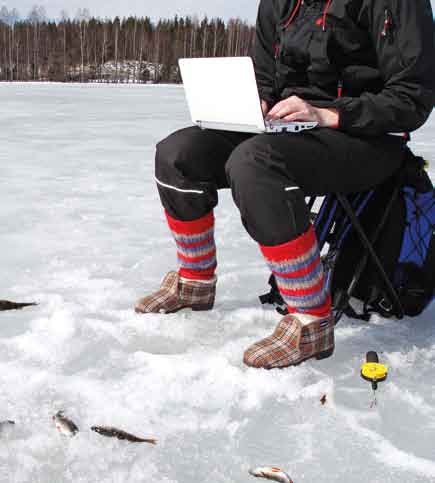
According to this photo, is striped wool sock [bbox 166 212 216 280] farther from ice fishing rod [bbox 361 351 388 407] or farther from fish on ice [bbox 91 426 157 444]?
fish on ice [bbox 91 426 157 444]

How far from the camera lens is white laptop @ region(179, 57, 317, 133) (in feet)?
5.04

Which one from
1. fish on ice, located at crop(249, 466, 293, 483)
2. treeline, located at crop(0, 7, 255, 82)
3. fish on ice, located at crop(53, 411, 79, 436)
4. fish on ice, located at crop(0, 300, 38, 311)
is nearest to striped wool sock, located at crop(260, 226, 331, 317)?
fish on ice, located at crop(249, 466, 293, 483)

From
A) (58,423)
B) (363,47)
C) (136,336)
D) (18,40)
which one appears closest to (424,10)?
(363,47)

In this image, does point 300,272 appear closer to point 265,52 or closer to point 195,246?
point 195,246

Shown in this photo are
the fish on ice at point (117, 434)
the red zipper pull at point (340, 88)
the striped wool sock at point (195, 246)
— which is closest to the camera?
the fish on ice at point (117, 434)

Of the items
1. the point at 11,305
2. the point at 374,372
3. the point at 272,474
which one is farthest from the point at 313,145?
the point at 11,305

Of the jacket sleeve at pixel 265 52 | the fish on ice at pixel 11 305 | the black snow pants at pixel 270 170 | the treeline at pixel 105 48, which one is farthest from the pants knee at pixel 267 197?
the treeline at pixel 105 48

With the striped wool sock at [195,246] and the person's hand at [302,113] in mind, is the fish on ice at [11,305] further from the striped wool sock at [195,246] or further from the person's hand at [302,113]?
the person's hand at [302,113]

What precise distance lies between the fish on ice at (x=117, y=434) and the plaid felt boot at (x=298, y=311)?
0.44 m

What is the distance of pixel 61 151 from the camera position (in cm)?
559

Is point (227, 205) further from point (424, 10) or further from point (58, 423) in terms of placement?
point (58, 423)

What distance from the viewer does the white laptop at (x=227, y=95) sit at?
1536 millimetres

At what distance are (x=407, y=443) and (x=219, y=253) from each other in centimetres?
152

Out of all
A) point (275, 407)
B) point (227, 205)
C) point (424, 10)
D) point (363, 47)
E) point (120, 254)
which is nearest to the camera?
point (275, 407)
